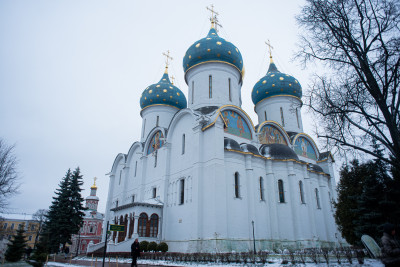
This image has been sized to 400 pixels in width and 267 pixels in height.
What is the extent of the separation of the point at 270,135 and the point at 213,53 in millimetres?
7498

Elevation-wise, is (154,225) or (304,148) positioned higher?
(304,148)

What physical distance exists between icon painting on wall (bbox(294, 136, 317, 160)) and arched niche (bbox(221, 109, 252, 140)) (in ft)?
17.9

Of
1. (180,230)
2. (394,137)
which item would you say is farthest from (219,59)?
(394,137)

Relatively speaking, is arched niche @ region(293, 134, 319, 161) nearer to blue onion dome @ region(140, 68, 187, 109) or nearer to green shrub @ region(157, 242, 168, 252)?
blue onion dome @ region(140, 68, 187, 109)

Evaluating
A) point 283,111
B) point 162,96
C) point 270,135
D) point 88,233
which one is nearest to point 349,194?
point 270,135

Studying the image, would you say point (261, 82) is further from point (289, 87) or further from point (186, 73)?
point (186, 73)

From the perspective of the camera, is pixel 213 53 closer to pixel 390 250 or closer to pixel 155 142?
pixel 155 142

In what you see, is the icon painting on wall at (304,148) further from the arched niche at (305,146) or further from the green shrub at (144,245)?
the green shrub at (144,245)

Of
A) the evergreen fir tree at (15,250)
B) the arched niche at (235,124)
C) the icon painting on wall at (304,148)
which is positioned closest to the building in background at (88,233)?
the evergreen fir tree at (15,250)

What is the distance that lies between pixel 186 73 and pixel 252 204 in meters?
11.6

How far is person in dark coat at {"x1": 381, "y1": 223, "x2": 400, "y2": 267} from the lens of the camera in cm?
417

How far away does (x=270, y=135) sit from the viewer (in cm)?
2056

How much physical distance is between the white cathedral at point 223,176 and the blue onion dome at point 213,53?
0.07 meters

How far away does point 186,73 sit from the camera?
21797mm
